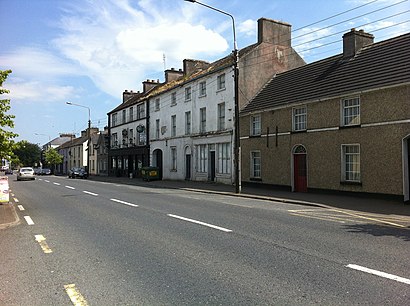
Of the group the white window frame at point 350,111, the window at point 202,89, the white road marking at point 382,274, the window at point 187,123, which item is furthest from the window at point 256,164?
the white road marking at point 382,274

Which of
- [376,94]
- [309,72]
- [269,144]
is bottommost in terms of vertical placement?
[269,144]

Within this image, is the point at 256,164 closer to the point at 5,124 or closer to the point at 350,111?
the point at 350,111

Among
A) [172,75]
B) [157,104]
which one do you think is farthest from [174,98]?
[172,75]

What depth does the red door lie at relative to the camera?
2117 centimetres

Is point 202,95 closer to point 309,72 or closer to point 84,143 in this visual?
point 309,72

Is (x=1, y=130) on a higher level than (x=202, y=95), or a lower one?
lower

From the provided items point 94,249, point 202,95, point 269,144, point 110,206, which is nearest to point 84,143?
point 202,95

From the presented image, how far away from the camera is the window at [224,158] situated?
28.1 m

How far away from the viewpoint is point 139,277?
5.55 meters

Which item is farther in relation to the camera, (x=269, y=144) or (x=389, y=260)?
(x=269, y=144)

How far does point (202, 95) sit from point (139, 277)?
2720cm

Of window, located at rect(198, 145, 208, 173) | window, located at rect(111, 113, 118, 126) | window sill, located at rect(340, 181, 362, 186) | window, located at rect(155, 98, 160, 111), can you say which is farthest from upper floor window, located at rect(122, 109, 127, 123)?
window sill, located at rect(340, 181, 362, 186)

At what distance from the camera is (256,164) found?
82.0 ft

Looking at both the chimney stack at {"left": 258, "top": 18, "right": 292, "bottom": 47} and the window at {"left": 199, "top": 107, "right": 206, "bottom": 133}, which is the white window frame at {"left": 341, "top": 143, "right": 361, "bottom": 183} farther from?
the window at {"left": 199, "top": 107, "right": 206, "bottom": 133}
